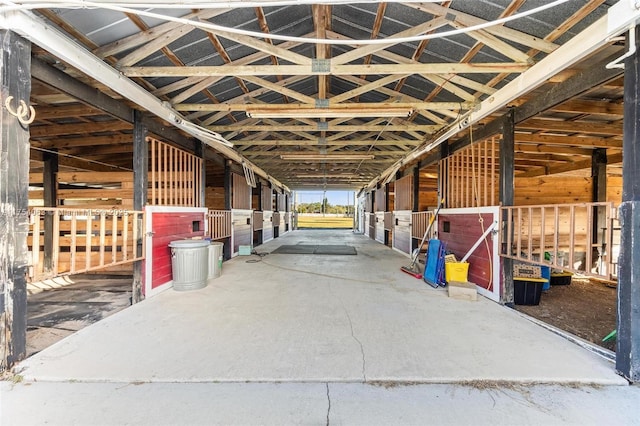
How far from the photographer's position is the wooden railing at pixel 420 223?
22.5ft

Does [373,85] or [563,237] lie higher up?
[373,85]

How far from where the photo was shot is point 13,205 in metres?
2.18

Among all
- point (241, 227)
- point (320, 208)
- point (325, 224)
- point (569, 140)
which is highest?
point (569, 140)

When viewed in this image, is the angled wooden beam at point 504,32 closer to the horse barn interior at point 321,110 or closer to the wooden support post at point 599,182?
the horse barn interior at point 321,110

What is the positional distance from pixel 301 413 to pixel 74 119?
19.6ft

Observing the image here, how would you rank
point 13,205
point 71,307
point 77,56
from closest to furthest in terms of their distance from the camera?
point 13,205 → point 77,56 → point 71,307

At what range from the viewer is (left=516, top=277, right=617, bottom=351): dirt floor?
3163 millimetres

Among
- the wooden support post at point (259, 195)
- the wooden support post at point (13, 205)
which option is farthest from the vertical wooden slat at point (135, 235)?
the wooden support post at point (259, 195)

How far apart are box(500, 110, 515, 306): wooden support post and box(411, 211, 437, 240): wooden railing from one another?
2.61 m

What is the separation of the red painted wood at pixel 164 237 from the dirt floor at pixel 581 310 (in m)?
5.34

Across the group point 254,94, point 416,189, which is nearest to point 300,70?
point 254,94

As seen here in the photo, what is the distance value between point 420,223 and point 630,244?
526 cm

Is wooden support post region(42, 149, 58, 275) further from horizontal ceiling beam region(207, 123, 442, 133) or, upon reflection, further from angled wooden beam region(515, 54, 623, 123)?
angled wooden beam region(515, 54, 623, 123)

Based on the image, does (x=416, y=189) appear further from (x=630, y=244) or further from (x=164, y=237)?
(x=164, y=237)
